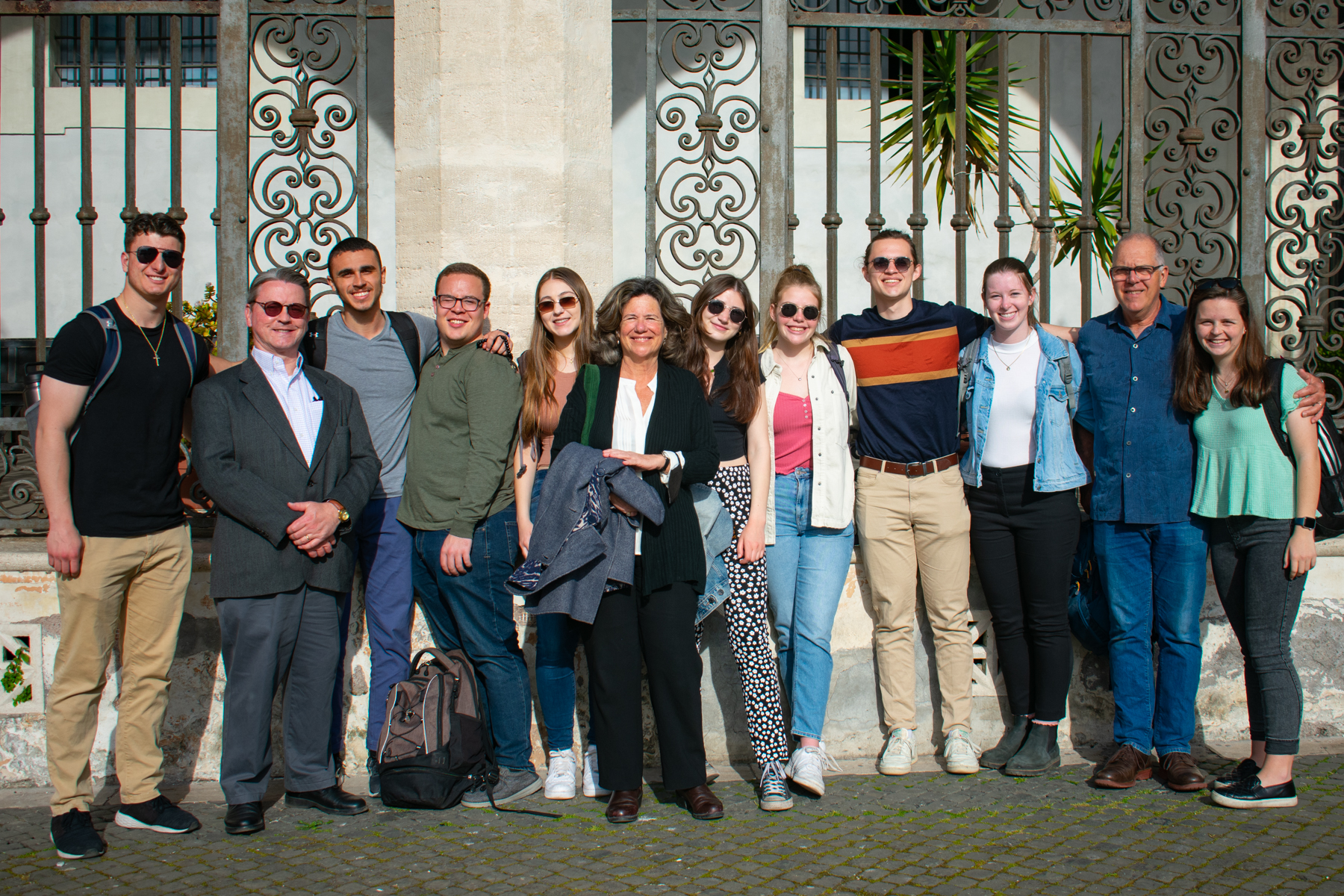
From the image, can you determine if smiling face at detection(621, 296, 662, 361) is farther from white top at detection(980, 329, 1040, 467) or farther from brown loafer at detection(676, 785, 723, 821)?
brown loafer at detection(676, 785, 723, 821)

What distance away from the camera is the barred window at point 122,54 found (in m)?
9.50

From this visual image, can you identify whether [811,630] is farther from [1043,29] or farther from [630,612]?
[1043,29]

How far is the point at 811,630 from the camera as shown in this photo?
392 cm

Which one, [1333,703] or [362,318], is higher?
[362,318]

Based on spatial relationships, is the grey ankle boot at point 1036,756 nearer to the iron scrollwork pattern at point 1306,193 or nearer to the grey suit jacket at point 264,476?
the iron scrollwork pattern at point 1306,193

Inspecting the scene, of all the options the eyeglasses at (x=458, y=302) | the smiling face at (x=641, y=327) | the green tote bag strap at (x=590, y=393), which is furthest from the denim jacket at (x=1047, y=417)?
the eyeglasses at (x=458, y=302)

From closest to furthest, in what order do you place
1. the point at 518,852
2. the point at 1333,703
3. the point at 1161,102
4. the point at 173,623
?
the point at 518,852 < the point at 173,623 < the point at 1333,703 < the point at 1161,102

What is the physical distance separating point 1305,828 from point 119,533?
4124 millimetres

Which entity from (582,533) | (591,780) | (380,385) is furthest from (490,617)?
(380,385)

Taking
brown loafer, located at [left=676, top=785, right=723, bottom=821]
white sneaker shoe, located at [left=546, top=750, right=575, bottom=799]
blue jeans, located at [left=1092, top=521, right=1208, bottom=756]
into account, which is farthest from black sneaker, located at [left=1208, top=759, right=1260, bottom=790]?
white sneaker shoe, located at [left=546, top=750, right=575, bottom=799]

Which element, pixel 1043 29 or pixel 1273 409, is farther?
pixel 1043 29

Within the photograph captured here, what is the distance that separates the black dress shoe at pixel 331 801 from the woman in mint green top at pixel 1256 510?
3.11 meters

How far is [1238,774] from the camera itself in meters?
3.77

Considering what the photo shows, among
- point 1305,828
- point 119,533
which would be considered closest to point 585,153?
point 119,533
